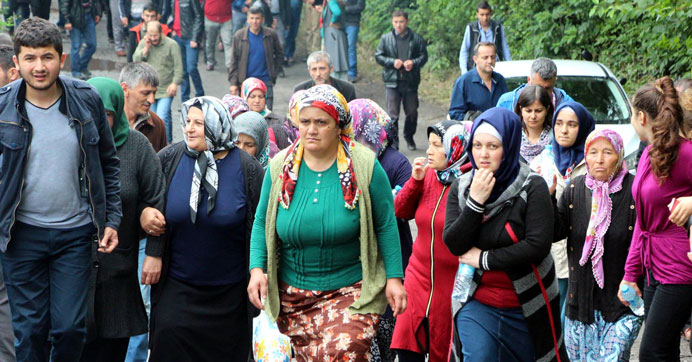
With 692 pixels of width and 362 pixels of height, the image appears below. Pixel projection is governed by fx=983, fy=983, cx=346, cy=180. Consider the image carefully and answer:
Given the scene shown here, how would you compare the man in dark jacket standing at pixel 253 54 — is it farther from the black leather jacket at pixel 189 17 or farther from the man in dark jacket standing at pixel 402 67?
the black leather jacket at pixel 189 17

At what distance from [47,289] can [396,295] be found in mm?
1989

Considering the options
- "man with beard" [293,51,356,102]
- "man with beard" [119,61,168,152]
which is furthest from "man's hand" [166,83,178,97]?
"man with beard" [119,61,168,152]

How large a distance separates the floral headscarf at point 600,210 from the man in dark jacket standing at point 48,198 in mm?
2929

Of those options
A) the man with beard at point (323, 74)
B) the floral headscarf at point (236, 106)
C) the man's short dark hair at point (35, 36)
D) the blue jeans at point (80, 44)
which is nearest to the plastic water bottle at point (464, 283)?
the man's short dark hair at point (35, 36)

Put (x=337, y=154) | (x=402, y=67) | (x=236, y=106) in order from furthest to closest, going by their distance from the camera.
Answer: (x=402, y=67) → (x=236, y=106) → (x=337, y=154)

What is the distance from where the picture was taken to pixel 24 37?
550 cm

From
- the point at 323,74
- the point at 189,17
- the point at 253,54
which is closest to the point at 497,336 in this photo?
the point at 323,74

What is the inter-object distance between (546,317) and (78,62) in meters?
15.0

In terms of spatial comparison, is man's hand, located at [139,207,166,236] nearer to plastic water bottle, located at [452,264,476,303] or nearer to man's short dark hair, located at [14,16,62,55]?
man's short dark hair, located at [14,16,62,55]

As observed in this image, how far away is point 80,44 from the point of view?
1853cm

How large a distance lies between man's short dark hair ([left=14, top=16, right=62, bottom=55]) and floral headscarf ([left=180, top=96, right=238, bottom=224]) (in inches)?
38.6

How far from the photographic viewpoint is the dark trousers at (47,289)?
5.50m

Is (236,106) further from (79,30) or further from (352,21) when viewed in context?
(352,21)

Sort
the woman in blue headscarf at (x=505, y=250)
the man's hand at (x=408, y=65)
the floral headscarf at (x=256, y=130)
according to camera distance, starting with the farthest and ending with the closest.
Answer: the man's hand at (x=408, y=65) → the floral headscarf at (x=256, y=130) → the woman in blue headscarf at (x=505, y=250)
